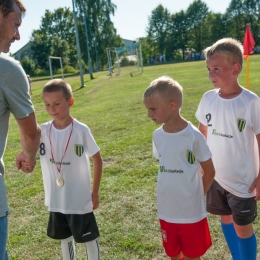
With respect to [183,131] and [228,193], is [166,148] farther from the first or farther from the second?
[228,193]

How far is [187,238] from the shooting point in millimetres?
2537

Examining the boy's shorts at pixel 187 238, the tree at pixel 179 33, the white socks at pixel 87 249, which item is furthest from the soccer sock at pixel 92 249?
the tree at pixel 179 33

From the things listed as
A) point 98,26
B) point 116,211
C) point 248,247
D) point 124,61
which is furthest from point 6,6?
point 98,26

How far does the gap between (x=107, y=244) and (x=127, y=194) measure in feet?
4.30

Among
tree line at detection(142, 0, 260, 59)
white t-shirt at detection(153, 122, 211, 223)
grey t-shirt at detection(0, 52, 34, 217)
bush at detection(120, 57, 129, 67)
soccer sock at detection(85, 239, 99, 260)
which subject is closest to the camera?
grey t-shirt at detection(0, 52, 34, 217)

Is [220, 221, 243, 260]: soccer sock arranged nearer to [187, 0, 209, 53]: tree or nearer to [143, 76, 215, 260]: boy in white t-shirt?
[143, 76, 215, 260]: boy in white t-shirt

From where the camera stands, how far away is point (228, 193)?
9.22 ft

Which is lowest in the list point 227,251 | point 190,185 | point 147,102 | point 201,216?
point 227,251

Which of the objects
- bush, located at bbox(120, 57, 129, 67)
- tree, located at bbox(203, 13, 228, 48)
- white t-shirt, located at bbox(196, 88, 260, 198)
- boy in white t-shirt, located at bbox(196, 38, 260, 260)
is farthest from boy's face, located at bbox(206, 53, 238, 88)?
tree, located at bbox(203, 13, 228, 48)

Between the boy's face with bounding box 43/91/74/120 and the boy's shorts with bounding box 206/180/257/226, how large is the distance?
1.31 metres

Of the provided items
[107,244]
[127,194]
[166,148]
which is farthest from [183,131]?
[127,194]

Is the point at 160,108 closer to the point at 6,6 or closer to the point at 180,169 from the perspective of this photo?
the point at 180,169

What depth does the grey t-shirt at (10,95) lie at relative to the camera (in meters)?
1.72

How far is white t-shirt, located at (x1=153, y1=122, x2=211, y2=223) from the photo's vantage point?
2482mm
